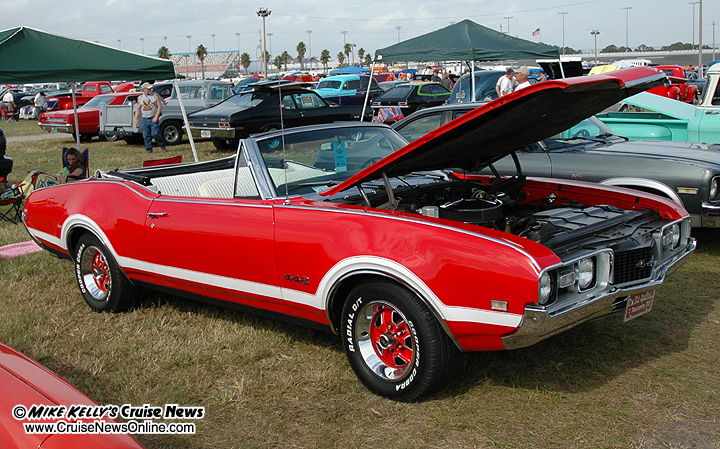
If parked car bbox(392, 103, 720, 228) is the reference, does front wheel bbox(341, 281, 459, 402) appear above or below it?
below

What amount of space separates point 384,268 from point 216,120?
41.8ft

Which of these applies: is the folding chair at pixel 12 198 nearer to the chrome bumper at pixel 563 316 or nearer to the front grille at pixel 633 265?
the chrome bumper at pixel 563 316

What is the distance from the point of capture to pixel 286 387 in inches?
147

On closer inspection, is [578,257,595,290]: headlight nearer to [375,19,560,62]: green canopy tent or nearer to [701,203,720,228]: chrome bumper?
[701,203,720,228]: chrome bumper

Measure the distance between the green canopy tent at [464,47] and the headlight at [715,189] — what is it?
8583 millimetres

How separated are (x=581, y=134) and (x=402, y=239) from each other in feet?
15.4

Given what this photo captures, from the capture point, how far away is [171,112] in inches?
698

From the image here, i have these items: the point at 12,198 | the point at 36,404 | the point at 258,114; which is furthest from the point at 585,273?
the point at 258,114

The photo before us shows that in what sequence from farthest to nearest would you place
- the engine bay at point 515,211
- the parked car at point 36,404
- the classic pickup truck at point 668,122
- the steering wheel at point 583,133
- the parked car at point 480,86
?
the parked car at point 480,86 → the classic pickup truck at point 668,122 → the steering wheel at point 583,133 → the engine bay at point 515,211 → the parked car at point 36,404

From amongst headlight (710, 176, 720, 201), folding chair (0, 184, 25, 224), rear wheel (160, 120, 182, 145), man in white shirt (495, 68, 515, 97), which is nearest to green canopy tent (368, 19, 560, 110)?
man in white shirt (495, 68, 515, 97)

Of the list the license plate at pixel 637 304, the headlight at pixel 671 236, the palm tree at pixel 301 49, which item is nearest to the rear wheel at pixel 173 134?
the headlight at pixel 671 236

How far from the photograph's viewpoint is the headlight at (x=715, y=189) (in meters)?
5.71

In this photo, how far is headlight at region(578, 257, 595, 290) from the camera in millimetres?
3232

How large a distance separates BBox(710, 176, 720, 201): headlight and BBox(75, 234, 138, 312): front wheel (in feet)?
16.2
